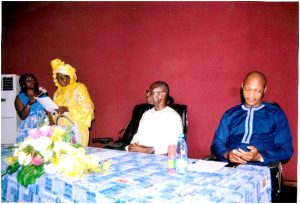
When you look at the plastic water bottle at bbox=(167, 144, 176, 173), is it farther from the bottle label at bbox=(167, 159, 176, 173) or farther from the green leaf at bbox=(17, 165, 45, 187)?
the green leaf at bbox=(17, 165, 45, 187)

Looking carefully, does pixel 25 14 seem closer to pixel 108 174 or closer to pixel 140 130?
pixel 140 130

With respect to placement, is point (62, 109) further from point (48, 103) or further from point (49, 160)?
point (49, 160)

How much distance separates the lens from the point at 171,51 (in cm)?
366

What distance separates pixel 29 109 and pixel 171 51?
6.49ft

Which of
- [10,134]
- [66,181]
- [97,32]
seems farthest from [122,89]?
[66,181]

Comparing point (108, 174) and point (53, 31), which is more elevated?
point (53, 31)

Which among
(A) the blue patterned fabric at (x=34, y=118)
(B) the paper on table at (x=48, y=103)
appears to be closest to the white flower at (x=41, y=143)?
(B) the paper on table at (x=48, y=103)

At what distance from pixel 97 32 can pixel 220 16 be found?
186cm

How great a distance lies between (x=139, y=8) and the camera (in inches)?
151

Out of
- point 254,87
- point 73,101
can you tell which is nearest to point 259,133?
point 254,87

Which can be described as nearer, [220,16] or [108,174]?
[108,174]

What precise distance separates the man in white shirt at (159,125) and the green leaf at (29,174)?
48.9 inches

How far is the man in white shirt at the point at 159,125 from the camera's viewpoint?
2.83m

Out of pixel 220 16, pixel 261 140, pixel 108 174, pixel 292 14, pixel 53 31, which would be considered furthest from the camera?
Answer: pixel 53 31
